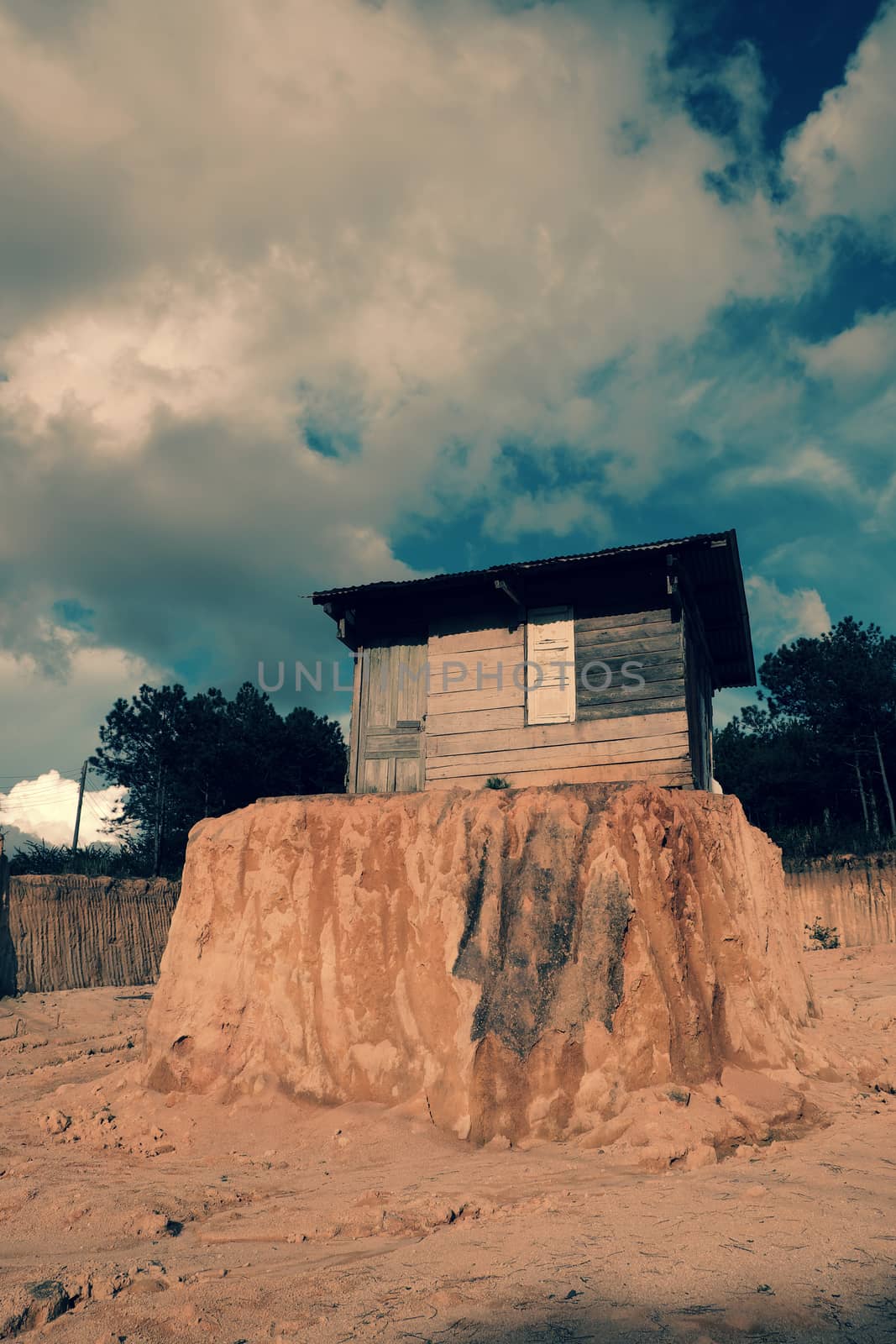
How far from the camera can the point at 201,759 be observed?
32.6 metres

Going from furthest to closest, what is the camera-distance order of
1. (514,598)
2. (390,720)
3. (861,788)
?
(861,788) < (390,720) < (514,598)

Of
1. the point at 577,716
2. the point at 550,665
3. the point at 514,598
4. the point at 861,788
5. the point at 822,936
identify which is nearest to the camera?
the point at 577,716

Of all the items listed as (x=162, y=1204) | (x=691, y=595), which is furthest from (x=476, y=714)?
(x=162, y=1204)

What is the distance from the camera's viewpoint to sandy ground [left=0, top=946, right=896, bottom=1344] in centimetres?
375

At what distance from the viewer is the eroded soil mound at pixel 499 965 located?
7.11 metres

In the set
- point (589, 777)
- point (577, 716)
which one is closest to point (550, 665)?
point (577, 716)

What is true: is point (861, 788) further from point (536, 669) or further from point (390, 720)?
point (390, 720)

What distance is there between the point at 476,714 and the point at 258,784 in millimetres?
23234

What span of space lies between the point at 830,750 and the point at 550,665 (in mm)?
22483

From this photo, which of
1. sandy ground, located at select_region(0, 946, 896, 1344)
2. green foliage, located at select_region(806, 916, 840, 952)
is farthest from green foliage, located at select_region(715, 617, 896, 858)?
sandy ground, located at select_region(0, 946, 896, 1344)

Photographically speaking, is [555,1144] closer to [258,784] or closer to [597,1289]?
[597,1289]

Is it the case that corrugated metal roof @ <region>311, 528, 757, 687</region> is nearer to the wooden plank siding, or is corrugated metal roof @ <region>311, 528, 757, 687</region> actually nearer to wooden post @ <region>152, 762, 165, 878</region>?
the wooden plank siding

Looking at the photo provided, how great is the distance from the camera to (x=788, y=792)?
31344mm

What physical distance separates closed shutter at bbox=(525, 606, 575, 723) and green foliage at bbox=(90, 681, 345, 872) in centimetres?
2189
